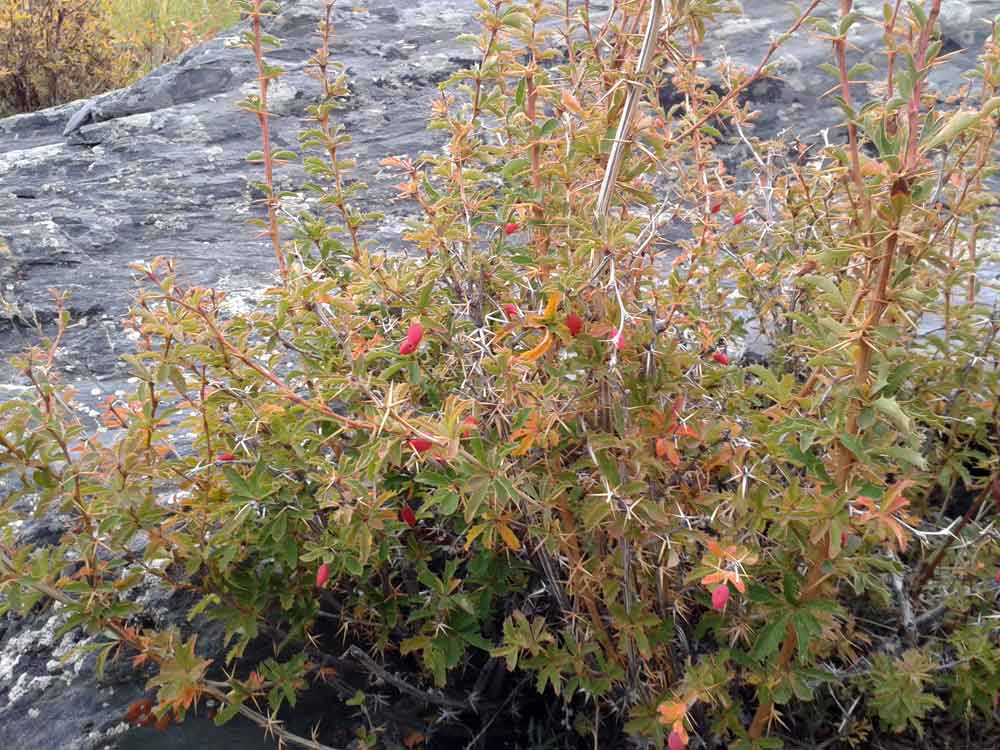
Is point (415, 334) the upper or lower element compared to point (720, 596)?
upper

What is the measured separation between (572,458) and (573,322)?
0.44 metres

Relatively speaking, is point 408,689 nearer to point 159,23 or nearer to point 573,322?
point 573,322

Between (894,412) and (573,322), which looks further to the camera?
(573,322)

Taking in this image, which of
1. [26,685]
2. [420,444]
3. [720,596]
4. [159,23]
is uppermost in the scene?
[420,444]

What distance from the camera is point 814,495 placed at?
129 cm

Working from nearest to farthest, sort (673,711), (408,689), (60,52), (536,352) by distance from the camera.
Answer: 1. (536,352)
2. (673,711)
3. (408,689)
4. (60,52)

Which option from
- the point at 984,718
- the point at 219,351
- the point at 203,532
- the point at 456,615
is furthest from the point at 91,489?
→ the point at 984,718

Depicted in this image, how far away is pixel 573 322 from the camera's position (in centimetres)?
127

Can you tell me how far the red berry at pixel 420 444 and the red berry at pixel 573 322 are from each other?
283 mm

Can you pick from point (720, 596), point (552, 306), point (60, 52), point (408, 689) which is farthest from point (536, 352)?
point (60, 52)

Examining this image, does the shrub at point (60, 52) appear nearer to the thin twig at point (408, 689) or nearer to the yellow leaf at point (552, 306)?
the thin twig at point (408, 689)

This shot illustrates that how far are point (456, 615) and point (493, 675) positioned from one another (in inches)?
12.0

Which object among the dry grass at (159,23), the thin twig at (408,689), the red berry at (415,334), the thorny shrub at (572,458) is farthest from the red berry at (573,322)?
the dry grass at (159,23)

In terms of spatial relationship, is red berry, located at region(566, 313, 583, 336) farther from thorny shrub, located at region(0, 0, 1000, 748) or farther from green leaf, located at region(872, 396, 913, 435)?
green leaf, located at region(872, 396, 913, 435)
